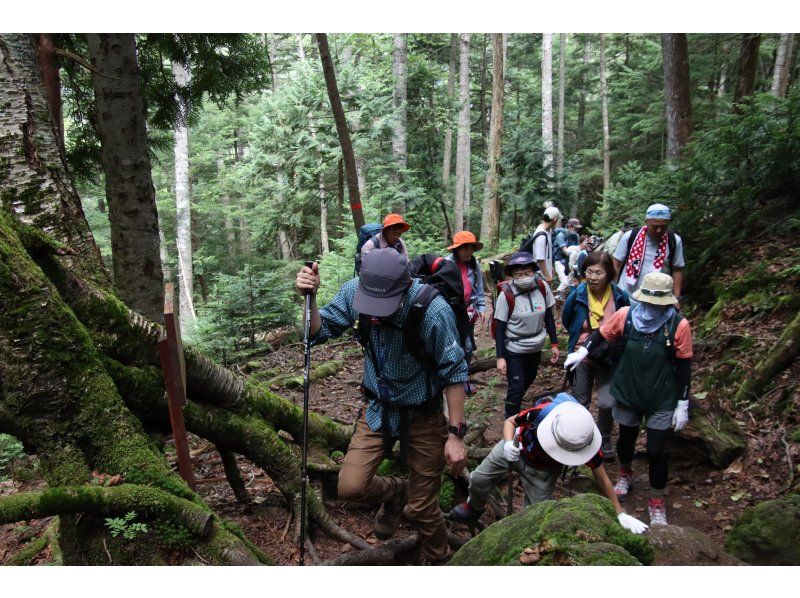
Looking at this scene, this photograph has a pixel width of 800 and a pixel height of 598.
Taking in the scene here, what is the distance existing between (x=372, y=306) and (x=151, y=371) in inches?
63.8

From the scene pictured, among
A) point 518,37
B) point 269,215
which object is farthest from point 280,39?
point 269,215

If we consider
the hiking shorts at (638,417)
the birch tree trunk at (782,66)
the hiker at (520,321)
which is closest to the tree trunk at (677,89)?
the hiker at (520,321)

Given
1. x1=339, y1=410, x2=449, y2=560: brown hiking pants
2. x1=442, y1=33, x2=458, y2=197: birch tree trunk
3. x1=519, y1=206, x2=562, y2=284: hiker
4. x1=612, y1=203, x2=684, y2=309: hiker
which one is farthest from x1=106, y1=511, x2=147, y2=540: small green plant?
x1=442, y1=33, x2=458, y2=197: birch tree trunk

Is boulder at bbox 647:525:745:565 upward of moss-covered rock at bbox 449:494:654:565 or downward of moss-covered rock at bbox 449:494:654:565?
downward

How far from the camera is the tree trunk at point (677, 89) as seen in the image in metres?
10.2

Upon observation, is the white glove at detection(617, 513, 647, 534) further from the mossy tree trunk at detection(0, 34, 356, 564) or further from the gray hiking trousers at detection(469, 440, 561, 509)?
the mossy tree trunk at detection(0, 34, 356, 564)

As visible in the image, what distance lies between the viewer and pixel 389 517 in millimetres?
4379

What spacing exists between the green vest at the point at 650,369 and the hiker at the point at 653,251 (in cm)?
136

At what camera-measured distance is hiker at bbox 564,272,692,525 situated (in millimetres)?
4473

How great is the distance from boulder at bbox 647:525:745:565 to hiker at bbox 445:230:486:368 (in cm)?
290

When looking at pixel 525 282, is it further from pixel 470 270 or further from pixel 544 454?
pixel 544 454

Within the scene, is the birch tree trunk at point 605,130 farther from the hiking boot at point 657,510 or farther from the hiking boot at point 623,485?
the hiking boot at point 657,510

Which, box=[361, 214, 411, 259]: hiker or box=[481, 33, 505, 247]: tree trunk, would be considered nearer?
box=[361, 214, 411, 259]: hiker

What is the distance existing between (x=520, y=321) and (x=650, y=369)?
1.46m
